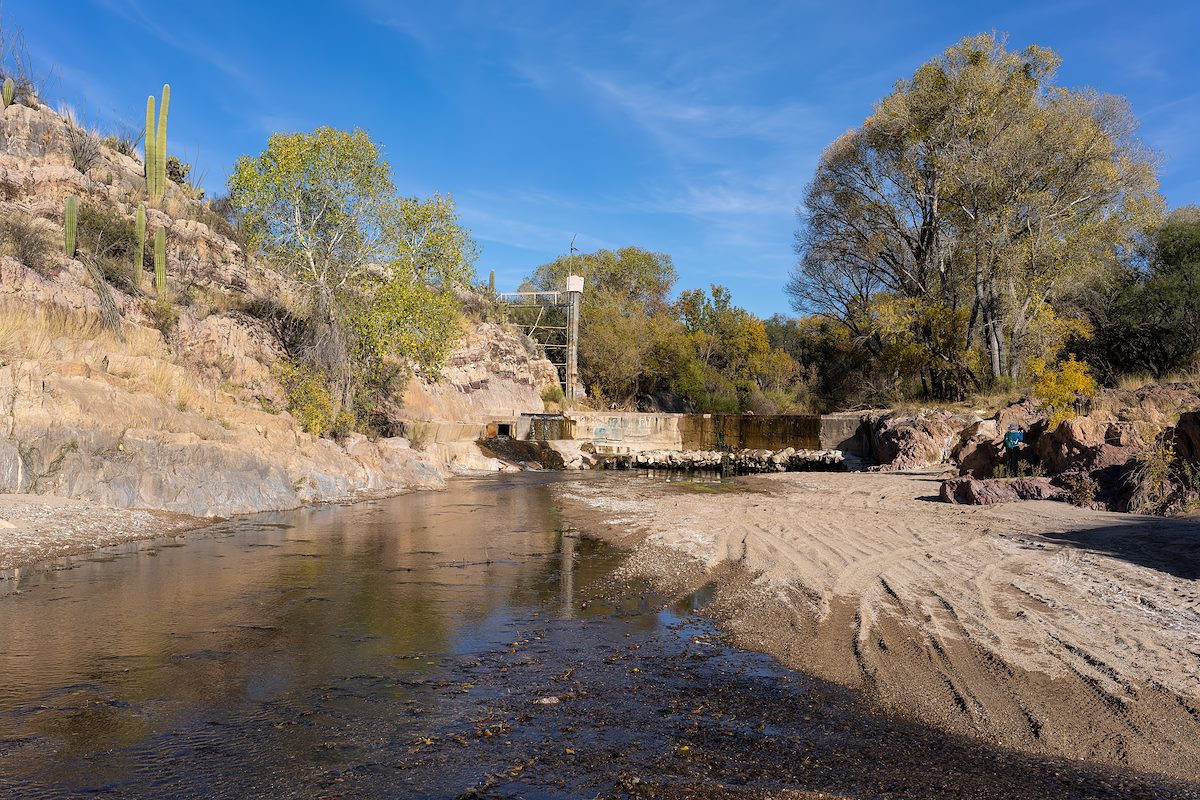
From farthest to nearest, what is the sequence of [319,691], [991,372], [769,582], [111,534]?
1. [991,372]
2. [111,534]
3. [769,582]
4. [319,691]

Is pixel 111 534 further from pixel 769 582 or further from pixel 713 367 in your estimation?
pixel 713 367

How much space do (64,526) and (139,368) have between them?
5.36 metres

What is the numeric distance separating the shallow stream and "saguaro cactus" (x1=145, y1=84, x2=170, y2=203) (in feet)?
70.0

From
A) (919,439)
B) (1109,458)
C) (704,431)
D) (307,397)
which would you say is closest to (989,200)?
(919,439)

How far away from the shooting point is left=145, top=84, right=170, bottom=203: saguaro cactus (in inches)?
975

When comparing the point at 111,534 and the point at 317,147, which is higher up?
the point at 317,147

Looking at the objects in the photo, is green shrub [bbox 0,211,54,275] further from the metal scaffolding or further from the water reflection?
the metal scaffolding

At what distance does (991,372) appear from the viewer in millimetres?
29766

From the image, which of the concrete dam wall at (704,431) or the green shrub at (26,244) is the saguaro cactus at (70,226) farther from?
the concrete dam wall at (704,431)

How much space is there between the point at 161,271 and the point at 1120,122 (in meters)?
34.5

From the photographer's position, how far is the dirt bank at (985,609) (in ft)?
15.0

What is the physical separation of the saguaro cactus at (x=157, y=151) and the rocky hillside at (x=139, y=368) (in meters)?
0.83

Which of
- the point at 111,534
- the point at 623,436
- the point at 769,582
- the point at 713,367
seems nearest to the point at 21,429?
the point at 111,534

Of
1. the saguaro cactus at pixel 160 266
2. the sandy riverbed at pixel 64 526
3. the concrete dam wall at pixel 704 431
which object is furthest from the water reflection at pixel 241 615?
the concrete dam wall at pixel 704 431
